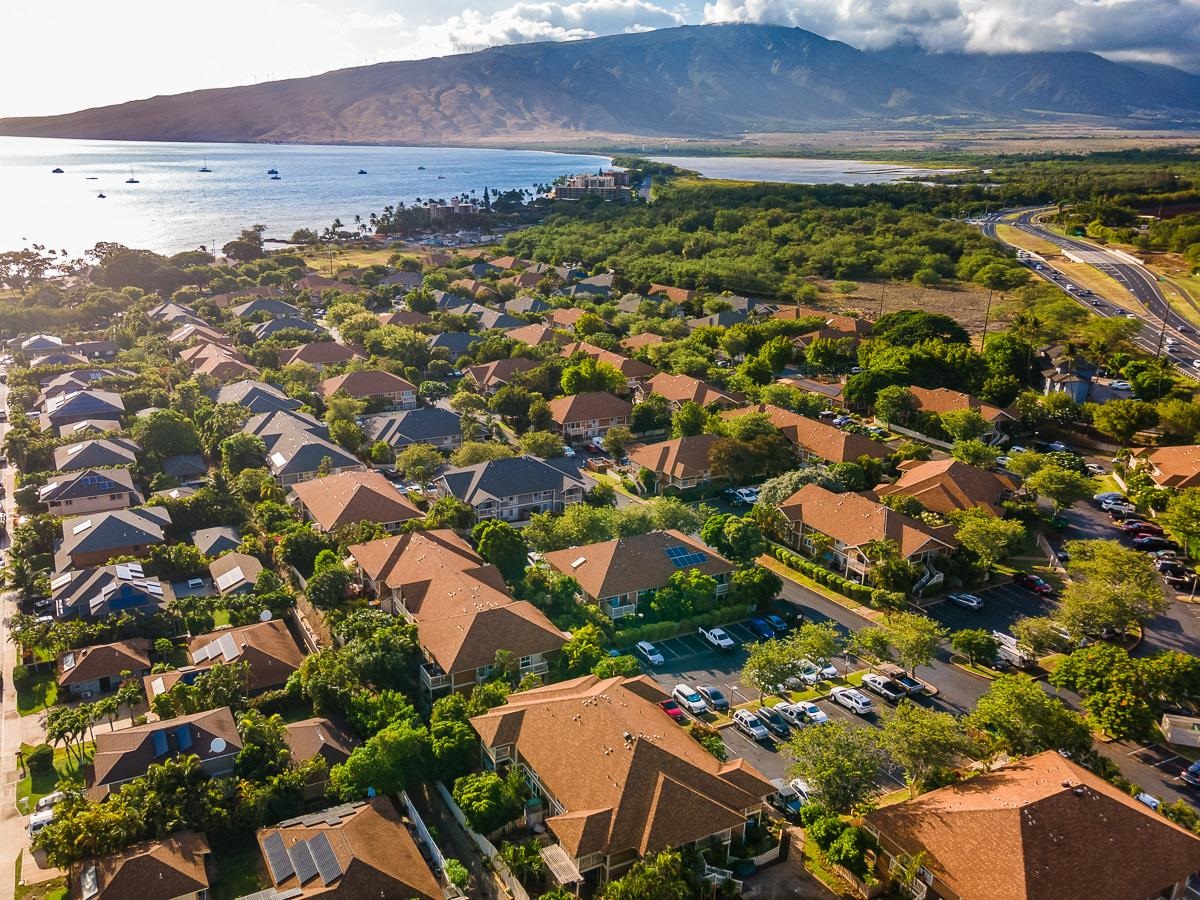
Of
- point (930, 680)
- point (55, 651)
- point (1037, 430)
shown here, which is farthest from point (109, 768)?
point (1037, 430)

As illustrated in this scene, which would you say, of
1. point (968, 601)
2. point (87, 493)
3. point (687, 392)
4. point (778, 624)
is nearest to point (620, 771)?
point (778, 624)

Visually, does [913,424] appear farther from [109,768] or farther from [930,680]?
[109,768]

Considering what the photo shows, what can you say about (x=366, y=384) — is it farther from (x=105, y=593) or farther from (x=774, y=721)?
(x=774, y=721)

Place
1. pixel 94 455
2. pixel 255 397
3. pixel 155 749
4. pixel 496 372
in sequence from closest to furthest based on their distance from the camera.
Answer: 1. pixel 155 749
2. pixel 94 455
3. pixel 255 397
4. pixel 496 372

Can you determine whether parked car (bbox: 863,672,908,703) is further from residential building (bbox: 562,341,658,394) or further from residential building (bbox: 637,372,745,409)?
residential building (bbox: 562,341,658,394)

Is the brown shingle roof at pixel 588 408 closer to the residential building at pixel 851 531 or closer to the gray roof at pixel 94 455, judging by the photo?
the residential building at pixel 851 531

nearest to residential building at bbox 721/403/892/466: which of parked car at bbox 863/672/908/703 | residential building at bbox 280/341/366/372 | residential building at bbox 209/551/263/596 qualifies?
parked car at bbox 863/672/908/703
